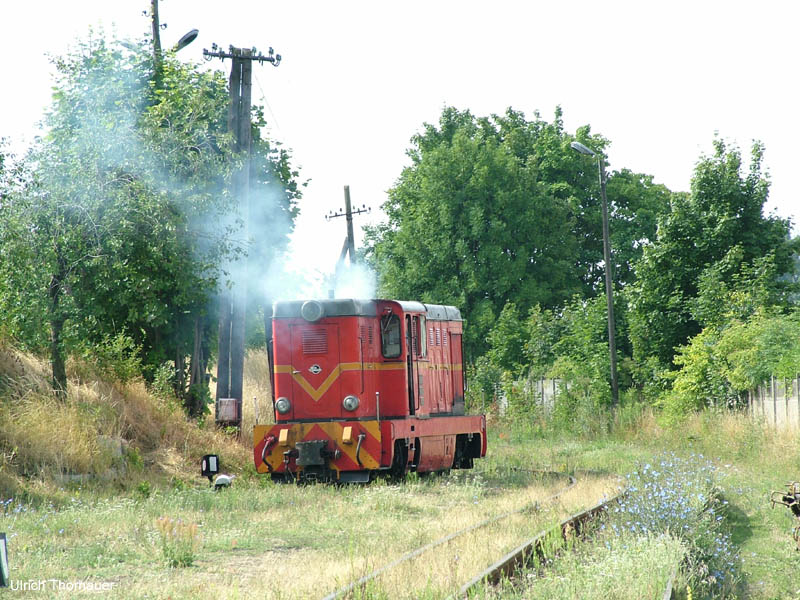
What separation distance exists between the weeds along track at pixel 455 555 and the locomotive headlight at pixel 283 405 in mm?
4761

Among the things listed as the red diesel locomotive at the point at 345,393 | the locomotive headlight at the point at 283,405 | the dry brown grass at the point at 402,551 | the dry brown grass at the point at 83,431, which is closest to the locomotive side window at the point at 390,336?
the red diesel locomotive at the point at 345,393

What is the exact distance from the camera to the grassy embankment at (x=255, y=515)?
26.3ft

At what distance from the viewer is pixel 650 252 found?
29.5 metres

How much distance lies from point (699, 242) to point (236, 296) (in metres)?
15.0

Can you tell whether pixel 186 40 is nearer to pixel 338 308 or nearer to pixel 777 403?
pixel 338 308

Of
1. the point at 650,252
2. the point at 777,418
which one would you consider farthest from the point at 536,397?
the point at 777,418

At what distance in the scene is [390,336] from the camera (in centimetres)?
1658

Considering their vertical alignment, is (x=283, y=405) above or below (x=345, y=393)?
below

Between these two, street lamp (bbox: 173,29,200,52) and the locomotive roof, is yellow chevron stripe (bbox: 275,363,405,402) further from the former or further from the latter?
street lamp (bbox: 173,29,200,52)

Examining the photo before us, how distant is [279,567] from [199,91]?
12.2 metres

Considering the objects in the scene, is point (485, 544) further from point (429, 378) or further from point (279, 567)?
point (429, 378)

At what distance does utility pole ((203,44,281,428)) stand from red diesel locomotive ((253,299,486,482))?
2.69 metres

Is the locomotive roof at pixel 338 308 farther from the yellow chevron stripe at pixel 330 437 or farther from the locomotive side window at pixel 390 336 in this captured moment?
the yellow chevron stripe at pixel 330 437

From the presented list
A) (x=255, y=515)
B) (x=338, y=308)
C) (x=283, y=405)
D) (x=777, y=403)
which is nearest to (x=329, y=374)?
(x=283, y=405)
